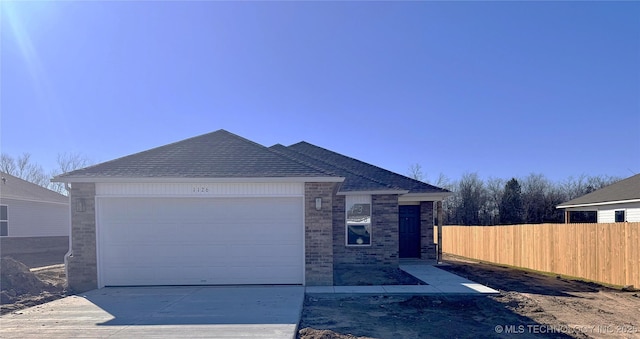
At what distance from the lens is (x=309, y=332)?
6.84 metres

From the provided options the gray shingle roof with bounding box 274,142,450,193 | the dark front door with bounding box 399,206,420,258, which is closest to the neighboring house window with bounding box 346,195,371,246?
the gray shingle roof with bounding box 274,142,450,193

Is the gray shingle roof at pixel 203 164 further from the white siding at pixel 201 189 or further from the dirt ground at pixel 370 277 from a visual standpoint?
the dirt ground at pixel 370 277

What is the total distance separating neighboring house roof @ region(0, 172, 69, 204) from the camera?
19.5 meters

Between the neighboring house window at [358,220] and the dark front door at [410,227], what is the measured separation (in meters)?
2.58

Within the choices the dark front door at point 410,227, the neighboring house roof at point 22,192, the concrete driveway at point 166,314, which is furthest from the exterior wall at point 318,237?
the neighboring house roof at point 22,192

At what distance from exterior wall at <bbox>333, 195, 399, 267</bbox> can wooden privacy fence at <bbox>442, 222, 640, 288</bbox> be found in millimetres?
5566

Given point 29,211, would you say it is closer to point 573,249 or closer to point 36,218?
point 36,218

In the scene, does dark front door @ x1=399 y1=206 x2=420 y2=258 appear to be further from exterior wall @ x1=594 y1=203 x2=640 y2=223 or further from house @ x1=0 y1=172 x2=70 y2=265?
house @ x1=0 y1=172 x2=70 y2=265

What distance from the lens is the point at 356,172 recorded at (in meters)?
17.8

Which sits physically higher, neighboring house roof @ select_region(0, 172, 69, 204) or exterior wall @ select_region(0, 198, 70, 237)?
neighboring house roof @ select_region(0, 172, 69, 204)

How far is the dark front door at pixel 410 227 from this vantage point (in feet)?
57.8

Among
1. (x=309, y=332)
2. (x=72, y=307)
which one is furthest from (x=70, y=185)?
(x=309, y=332)

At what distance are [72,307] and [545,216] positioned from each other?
3657 cm

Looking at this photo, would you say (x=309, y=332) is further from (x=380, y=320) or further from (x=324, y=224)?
(x=324, y=224)
